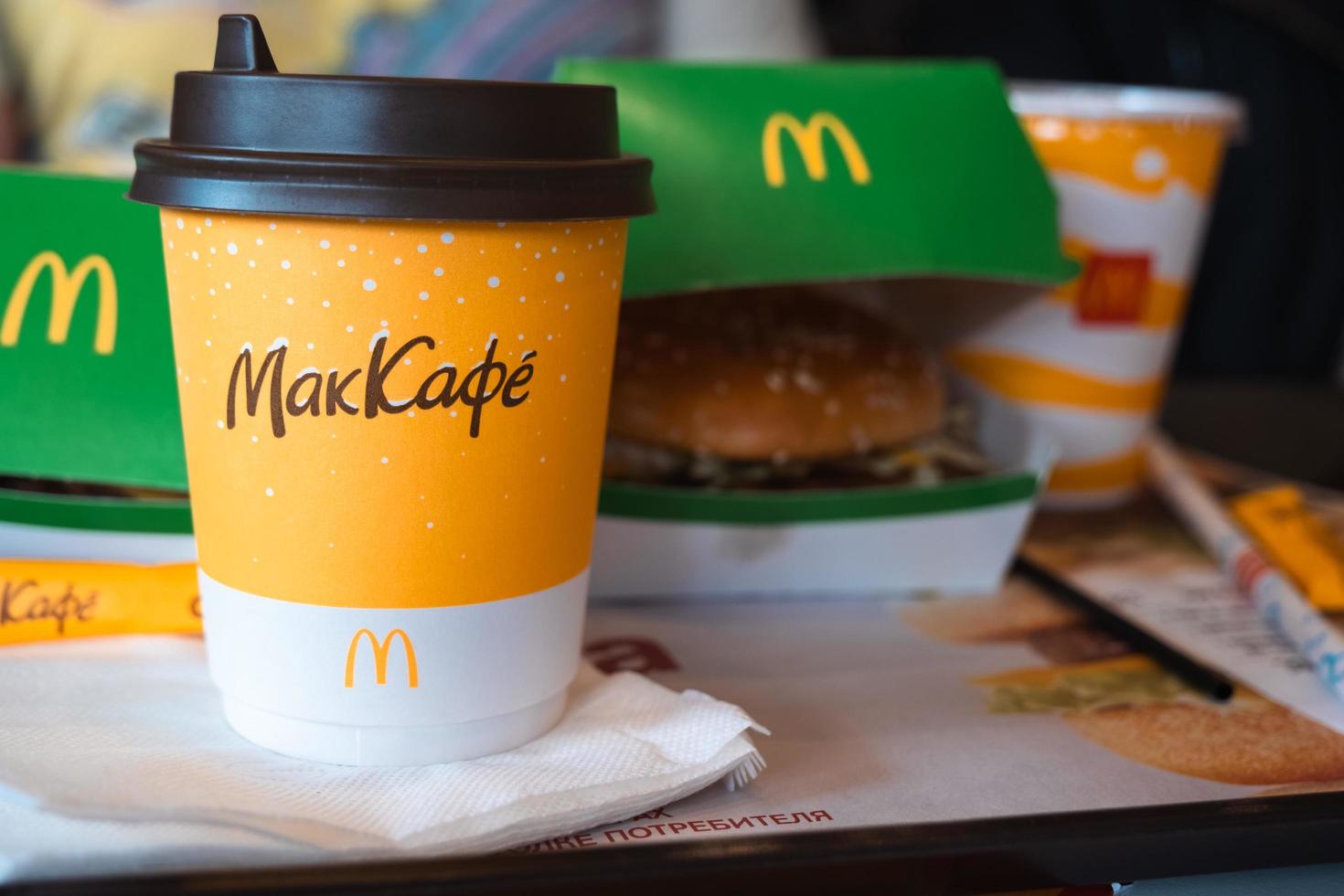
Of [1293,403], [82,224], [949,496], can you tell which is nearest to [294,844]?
[82,224]

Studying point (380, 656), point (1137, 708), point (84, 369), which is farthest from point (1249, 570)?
point (84, 369)

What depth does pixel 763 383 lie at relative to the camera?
2.52 ft

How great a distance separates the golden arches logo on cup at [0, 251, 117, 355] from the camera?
615mm

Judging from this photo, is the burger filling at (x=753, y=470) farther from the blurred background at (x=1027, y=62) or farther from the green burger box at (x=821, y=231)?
the blurred background at (x=1027, y=62)

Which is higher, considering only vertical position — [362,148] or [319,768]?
[362,148]

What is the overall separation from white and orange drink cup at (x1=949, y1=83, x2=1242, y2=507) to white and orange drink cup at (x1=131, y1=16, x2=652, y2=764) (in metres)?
0.54

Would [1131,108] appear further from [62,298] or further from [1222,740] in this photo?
[62,298]

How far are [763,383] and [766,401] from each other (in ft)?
0.05

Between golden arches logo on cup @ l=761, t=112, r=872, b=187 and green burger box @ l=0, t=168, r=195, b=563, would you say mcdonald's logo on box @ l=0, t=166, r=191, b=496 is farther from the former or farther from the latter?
golden arches logo on cup @ l=761, t=112, r=872, b=187

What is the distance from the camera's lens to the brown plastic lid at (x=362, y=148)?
41cm

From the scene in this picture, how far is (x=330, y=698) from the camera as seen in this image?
48cm

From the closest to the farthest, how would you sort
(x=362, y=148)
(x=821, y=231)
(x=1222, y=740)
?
(x=362, y=148)
(x=1222, y=740)
(x=821, y=231)

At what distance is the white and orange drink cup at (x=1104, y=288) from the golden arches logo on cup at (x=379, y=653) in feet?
2.06

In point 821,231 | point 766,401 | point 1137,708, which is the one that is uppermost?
point 821,231
